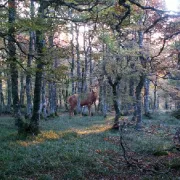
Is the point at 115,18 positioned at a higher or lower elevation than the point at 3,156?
higher

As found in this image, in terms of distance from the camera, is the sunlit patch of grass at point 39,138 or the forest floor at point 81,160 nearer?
the forest floor at point 81,160

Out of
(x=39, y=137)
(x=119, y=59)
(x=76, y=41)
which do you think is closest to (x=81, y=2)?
(x=39, y=137)

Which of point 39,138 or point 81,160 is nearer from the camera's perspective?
point 81,160

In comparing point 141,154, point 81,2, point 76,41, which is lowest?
point 141,154

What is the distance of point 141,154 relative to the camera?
12.0 m

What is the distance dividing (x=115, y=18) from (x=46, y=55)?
3.04m

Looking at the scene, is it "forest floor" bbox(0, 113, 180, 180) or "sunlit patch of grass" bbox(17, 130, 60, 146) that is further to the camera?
"sunlit patch of grass" bbox(17, 130, 60, 146)

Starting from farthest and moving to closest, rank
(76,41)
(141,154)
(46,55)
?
(76,41)
(141,154)
(46,55)

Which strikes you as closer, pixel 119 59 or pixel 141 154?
pixel 141 154

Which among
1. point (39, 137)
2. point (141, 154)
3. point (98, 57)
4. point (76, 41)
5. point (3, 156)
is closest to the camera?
point (3, 156)

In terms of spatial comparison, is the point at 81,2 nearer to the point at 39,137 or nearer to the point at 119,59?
the point at 39,137

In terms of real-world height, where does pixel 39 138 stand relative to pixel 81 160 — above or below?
above

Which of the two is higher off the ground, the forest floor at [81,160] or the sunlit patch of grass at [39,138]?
the sunlit patch of grass at [39,138]

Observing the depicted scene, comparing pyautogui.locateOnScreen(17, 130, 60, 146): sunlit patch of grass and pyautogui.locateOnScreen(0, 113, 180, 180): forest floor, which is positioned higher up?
pyautogui.locateOnScreen(17, 130, 60, 146): sunlit patch of grass
